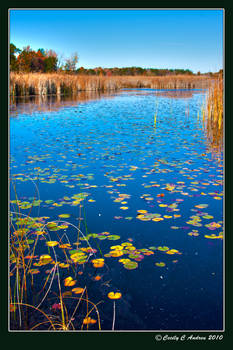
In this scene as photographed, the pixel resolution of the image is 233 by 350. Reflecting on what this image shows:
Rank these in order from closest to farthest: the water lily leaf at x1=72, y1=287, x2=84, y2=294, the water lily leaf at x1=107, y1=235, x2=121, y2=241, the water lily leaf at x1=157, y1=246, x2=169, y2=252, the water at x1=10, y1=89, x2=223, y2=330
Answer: the water at x1=10, y1=89, x2=223, y2=330, the water lily leaf at x1=72, y1=287, x2=84, y2=294, the water lily leaf at x1=157, y1=246, x2=169, y2=252, the water lily leaf at x1=107, y1=235, x2=121, y2=241

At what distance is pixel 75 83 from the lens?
28047 mm

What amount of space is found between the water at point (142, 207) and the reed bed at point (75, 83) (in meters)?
13.3

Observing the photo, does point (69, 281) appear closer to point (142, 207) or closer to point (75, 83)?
point (142, 207)

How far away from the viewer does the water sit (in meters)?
2.55

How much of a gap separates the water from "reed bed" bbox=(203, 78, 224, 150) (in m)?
0.36

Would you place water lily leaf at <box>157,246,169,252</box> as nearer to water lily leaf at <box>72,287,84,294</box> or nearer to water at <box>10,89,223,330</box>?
water at <box>10,89,223,330</box>

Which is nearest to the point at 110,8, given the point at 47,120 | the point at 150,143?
the point at 150,143

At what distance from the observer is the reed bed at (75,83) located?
75.2 ft

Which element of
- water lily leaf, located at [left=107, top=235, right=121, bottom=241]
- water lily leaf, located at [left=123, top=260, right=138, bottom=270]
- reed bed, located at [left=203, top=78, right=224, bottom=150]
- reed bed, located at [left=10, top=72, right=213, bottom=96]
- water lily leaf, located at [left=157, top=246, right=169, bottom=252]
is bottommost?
water lily leaf, located at [left=123, top=260, right=138, bottom=270]

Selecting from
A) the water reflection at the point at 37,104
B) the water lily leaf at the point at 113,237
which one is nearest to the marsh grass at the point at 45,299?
the water lily leaf at the point at 113,237

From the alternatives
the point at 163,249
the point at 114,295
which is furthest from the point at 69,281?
the point at 163,249

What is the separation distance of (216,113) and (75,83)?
20.4 metres

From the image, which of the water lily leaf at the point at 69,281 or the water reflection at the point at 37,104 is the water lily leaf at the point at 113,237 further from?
the water reflection at the point at 37,104

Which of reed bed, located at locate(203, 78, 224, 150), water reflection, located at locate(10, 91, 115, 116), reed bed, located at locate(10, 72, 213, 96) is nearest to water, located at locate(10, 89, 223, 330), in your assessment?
reed bed, located at locate(203, 78, 224, 150)
